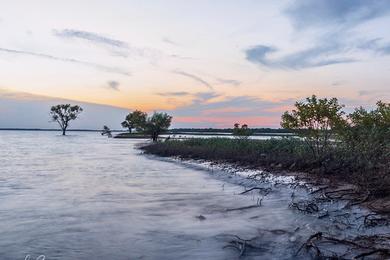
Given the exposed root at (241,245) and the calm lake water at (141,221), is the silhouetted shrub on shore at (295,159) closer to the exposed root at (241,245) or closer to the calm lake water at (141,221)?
the calm lake water at (141,221)

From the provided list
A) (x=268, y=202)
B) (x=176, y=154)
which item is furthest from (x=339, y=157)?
(x=176, y=154)

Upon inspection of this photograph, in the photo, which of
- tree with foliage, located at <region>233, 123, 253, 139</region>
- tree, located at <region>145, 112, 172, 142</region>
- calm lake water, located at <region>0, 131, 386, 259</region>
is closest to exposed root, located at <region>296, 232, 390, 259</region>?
calm lake water, located at <region>0, 131, 386, 259</region>

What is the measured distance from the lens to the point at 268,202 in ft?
52.6

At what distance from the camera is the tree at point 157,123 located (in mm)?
77250

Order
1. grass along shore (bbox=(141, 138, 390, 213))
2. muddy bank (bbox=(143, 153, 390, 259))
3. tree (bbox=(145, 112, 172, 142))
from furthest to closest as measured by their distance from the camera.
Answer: tree (bbox=(145, 112, 172, 142)), grass along shore (bbox=(141, 138, 390, 213)), muddy bank (bbox=(143, 153, 390, 259))

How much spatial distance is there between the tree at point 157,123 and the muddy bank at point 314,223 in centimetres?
5747

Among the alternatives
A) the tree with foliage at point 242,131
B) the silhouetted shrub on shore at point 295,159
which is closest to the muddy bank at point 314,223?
the silhouetted shrub on shore at point 295,159

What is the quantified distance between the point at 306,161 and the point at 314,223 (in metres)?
12.2

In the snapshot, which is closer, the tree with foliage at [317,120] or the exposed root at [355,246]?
the exposed root at [355,246]

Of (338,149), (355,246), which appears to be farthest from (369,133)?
(355,246)

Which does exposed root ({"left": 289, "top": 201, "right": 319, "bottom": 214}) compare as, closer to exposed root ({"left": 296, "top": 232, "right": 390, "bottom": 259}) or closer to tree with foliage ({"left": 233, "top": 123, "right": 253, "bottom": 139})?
exposed root ({"left": 296, "top": 232, "right": 390, "bottom": 259})

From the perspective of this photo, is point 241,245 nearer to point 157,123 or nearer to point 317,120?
point 317,120

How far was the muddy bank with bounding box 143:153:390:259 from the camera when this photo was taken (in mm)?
8930

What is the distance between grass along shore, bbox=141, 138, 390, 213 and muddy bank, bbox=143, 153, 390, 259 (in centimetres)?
59
